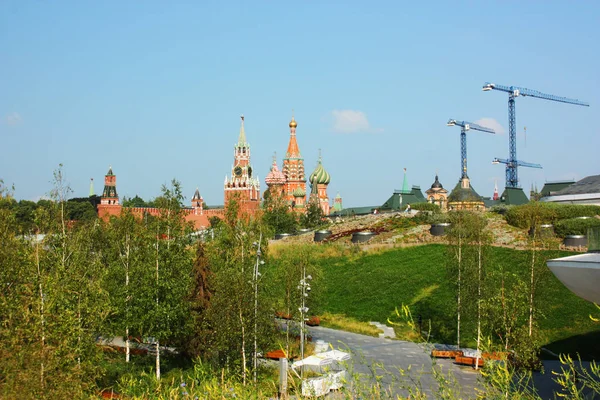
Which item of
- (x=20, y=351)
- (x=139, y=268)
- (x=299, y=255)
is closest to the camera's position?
(x=20, y=351)

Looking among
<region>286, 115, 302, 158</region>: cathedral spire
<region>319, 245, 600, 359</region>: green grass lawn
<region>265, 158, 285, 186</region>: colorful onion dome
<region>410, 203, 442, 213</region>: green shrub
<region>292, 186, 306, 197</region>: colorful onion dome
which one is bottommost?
<region>319, 245, 600, 359</region>: green grass lawn

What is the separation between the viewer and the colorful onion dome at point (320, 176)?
429 ft

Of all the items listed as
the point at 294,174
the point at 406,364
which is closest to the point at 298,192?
the point at 294,174

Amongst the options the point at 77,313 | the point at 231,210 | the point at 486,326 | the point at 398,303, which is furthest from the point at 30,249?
the point at 398,303

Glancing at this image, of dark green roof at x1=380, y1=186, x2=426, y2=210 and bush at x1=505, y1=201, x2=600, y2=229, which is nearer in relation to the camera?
bush at x1=505, y1=201, x2=600, y2=229

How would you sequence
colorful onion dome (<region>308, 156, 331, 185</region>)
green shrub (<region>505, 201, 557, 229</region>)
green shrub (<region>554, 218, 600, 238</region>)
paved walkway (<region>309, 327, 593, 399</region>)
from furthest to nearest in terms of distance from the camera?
colorful onion dome (<region>308, 156, 331, 185</region>), green shrub (<region>505, 201, 557, 229</region>), green shrub (<region>554, 218, 600, 238</region>), paved walkway (<region>309, 327, 593, 399</region>)

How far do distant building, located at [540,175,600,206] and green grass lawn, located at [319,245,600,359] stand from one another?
13.7m

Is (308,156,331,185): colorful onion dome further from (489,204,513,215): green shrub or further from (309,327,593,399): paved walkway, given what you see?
(309,327,593,399): paved walkway

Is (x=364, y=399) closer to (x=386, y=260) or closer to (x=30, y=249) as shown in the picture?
(x=30, y=249)

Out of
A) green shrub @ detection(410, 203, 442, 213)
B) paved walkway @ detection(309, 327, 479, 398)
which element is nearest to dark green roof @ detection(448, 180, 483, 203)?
green shrub @ detection(410, 203, 442, 213)

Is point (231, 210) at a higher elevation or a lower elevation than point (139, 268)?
higher

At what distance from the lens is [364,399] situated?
881cm

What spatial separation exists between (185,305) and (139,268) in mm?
2095

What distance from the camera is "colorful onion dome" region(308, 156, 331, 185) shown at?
13075 cm
